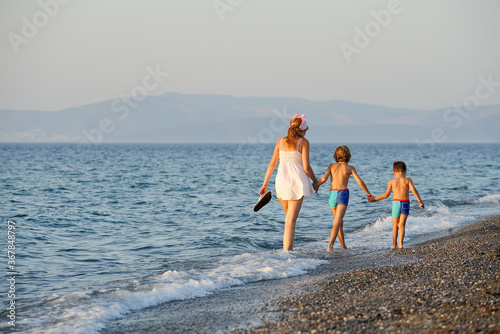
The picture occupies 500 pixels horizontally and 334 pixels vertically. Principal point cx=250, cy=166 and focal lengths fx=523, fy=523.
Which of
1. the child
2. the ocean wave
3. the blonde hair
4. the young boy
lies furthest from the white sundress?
the ocean wave

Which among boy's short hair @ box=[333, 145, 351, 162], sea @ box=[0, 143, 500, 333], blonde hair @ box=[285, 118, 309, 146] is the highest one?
blonde hair @ box=[285, 118, 309, 146]

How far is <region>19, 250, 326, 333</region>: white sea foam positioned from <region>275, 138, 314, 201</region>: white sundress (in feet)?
3.93

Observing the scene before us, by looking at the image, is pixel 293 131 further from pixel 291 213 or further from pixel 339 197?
pixel 339 197

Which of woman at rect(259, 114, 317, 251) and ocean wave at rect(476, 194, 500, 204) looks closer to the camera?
woman at rect(259, 114, 317, 251)

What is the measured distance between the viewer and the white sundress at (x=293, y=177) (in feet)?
28.5

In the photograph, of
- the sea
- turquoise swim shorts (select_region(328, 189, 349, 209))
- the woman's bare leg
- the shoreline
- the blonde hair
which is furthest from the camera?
turquoise swim shorts (select_region(328, 189, 349, 209))

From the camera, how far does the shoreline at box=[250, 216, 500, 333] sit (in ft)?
15.7

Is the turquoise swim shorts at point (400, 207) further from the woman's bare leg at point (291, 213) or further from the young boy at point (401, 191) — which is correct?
the woman's bare leg at point (291, 213)

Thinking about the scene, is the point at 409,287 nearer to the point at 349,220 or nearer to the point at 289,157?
the point at 289,157

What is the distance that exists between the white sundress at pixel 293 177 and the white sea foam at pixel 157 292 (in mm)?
1197

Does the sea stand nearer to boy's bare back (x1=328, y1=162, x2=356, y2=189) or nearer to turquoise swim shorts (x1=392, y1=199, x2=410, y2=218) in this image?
turquoise swim shorts (x1=392, y1=199, x2=410, y2=218)

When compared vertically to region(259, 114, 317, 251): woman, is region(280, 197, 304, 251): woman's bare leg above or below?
below

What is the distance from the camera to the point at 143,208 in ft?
63.1

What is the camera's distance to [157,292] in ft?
23.5
